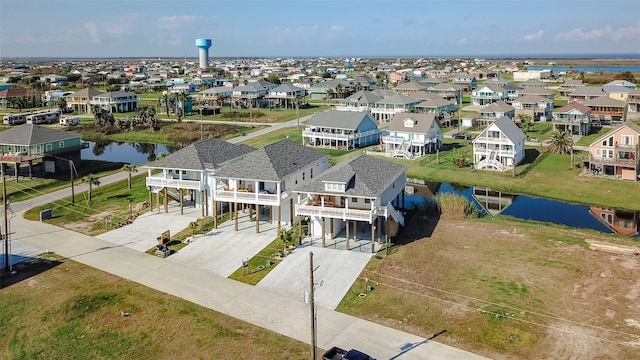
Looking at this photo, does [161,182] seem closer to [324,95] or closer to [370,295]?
[370,295]

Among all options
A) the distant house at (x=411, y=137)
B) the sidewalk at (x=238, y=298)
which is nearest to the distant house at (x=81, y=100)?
the distant house at (x=411, y=137)

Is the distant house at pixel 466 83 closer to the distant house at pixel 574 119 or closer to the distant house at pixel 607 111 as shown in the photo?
the distant house at pixel 607 111

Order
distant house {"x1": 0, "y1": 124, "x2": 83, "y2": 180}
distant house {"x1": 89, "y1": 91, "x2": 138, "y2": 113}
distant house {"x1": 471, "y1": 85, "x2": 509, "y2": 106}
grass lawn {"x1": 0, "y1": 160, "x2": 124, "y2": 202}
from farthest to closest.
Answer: distant house {"x1": 89, "y1": 91, "x2": 138, "y2": 113} < distant house {"x1": 471, "y1": 85, "x2": 509, "y2": 106} < distant house {"x1": 0, "y1": 124, "x2": 83, "y2": 180} < grass lawn {"x1": 0, "y1": 160, "x2": 124, "y2": 202}

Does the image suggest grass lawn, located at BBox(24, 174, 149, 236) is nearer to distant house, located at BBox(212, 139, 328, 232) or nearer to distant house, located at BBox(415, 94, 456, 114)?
distant house, located at BBox(212, 139, 328, 232)

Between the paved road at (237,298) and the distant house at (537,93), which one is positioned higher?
the distant house at (537,93)

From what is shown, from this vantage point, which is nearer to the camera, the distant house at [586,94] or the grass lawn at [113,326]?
the grass lawn at [113,326]

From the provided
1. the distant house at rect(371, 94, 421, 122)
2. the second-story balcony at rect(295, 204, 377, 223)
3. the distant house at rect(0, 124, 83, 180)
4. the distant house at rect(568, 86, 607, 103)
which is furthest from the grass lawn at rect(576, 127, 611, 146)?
the distant house at rect(0, 124, 83, 180)
